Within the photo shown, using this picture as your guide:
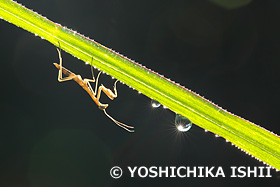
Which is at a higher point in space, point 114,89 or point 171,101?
point 114,89

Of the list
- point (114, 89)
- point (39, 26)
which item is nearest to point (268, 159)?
point (114, 89)

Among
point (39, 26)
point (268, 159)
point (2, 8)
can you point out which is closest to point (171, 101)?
point (268, 159)

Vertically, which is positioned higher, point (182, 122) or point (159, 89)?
point (159, 89)

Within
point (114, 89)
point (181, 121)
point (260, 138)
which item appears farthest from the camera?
point (114, 89)

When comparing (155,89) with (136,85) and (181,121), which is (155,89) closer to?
(136,85)

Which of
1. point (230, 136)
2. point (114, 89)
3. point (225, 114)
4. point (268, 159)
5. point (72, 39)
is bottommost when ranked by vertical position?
point (268, 159)

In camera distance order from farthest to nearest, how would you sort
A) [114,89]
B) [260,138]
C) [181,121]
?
[114,89] → [181,121] → [260,138]

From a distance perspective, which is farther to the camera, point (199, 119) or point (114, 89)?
point (114, 89)
